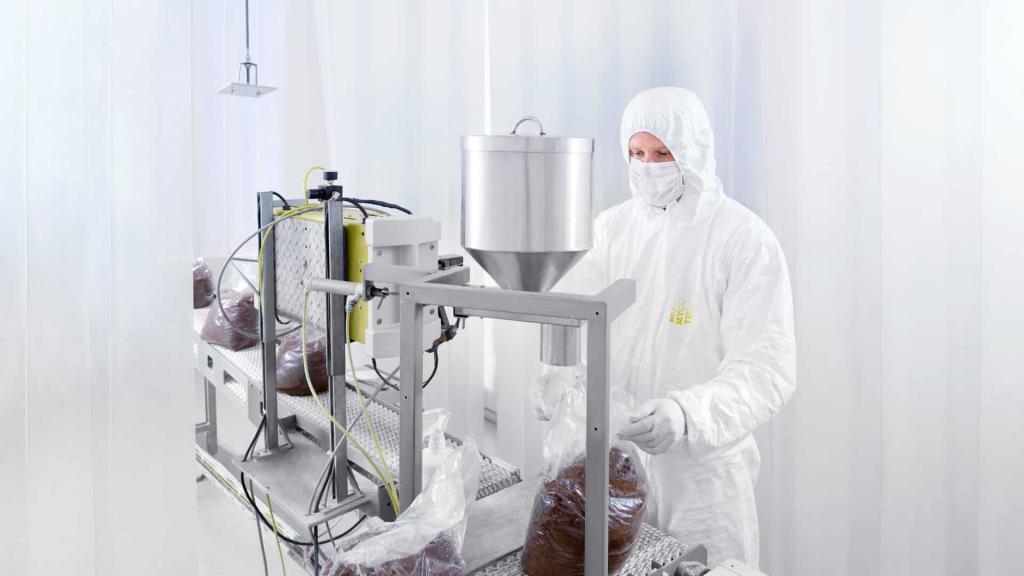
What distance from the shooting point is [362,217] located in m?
1.26

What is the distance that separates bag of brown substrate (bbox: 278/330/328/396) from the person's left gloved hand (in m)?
0.71

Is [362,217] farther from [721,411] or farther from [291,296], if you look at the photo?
[721,411]

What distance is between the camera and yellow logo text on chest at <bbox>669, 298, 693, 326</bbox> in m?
1.59

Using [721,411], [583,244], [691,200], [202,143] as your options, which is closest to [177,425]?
[583,244]

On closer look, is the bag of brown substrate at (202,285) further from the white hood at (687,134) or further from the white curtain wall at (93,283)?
the white hood at (687,134)

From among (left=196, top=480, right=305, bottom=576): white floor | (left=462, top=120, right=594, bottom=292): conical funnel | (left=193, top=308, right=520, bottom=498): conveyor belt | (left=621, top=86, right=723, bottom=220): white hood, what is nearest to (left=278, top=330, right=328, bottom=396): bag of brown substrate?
(left=193, top=308, right=520, bottom=498): conveyor belt

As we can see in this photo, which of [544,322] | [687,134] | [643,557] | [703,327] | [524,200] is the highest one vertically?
[687,134]

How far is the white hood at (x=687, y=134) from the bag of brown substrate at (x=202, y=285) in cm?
148

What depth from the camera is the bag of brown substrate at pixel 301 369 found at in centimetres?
152

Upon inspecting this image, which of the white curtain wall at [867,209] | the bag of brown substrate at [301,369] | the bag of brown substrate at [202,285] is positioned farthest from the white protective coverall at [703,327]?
the bag of brown substrate at [202,285]

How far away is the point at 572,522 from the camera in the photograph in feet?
2.62

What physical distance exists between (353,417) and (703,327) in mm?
810

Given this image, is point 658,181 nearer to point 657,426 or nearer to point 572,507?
point 657,426

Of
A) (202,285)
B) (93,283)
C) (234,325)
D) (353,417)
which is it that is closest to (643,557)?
(353,417)
